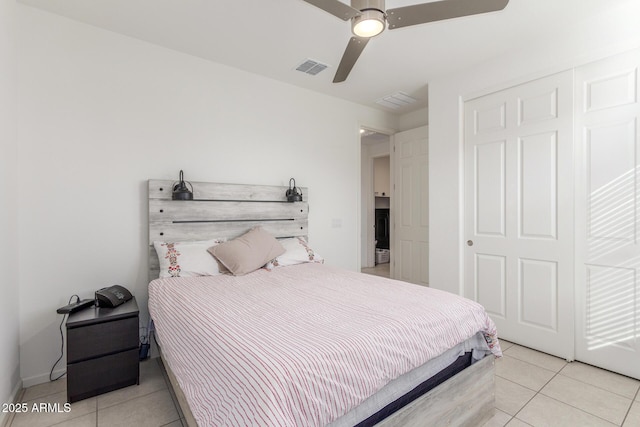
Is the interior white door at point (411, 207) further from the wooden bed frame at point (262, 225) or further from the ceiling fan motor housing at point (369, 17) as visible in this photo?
the ceiling fan motor housing at point (369, 17)

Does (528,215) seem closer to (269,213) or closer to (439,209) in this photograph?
(439,209)

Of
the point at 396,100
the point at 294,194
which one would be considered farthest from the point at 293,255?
the point at 396,100

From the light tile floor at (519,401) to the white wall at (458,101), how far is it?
43.2 inches

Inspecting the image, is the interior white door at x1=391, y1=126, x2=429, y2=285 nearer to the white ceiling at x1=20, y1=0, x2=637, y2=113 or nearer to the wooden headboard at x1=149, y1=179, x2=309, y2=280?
the white ceiling at x1=20, y1=0, x2=637, y2=113

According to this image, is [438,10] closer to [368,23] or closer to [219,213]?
[368,23]

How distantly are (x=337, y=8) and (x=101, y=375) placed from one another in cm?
269

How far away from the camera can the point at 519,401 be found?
6.56 feet

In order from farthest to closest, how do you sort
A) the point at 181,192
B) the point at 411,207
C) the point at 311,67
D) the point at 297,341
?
the point at 411,207, the point at 311,67, the point at 181,192, the point at 297,341

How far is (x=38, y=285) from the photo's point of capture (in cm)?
224

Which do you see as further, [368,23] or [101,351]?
[101,351]

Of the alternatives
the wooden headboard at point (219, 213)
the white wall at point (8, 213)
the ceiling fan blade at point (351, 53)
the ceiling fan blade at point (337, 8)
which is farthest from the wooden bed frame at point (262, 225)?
the ceiling fan blade at point (337, 8)

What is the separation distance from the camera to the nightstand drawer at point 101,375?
194 cm

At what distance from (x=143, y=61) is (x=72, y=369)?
2.41 m

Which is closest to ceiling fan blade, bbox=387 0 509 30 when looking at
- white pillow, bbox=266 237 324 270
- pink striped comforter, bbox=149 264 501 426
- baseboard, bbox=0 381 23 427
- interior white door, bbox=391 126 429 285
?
pink striped comforter, bbox=149 264 501 426
